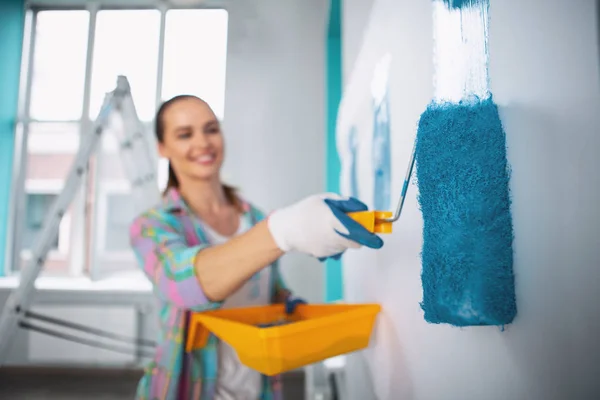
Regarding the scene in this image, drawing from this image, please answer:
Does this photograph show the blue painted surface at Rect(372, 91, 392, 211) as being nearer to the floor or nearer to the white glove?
the white glove

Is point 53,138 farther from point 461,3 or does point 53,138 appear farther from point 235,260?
point 461,3

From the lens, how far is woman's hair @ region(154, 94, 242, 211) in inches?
28.2

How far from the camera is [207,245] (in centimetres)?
59

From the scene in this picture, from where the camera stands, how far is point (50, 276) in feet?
7.22

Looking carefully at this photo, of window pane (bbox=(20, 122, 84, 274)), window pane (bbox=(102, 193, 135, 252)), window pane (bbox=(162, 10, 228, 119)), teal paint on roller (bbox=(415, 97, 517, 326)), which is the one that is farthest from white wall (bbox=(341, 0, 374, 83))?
window pane (bbox=(20, 122, 84, 274))

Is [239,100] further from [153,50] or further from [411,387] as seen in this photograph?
[411,387]

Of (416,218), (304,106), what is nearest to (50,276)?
(304,106)

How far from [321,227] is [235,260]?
0.48 feet

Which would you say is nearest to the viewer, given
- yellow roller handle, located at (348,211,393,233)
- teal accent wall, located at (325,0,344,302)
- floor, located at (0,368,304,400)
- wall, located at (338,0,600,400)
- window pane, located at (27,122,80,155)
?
wall, located at (338,0,600,400)

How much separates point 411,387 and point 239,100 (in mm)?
1831

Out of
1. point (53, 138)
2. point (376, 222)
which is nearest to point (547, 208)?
point (376, 222)

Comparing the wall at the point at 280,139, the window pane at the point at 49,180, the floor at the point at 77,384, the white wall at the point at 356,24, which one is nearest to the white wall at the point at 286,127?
the wall at the point at 280,139

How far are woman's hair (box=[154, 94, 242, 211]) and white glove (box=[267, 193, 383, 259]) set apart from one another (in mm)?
387

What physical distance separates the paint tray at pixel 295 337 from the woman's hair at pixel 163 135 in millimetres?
351
